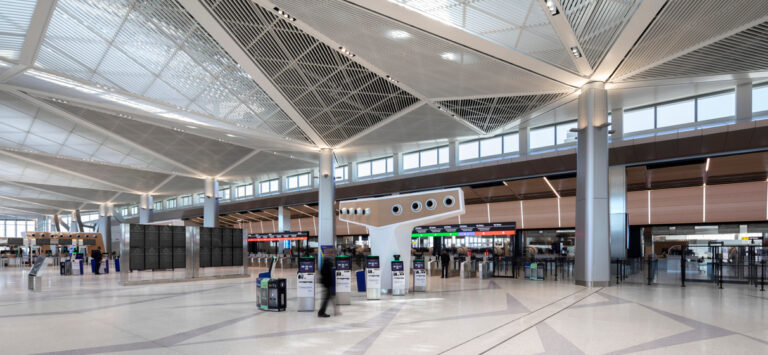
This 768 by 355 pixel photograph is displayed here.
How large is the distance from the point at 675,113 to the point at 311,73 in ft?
55.8

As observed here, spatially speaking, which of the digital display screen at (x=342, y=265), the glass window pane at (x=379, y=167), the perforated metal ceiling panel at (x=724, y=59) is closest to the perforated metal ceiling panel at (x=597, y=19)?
the perforated metal ceiling panel at (x=724, y=59)

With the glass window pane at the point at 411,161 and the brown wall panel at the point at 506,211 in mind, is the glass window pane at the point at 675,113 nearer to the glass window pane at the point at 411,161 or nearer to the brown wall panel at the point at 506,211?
the brown wall panel at the point at 506,211

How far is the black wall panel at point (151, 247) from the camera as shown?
69.5 feet

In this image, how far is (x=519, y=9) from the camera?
1269 cm

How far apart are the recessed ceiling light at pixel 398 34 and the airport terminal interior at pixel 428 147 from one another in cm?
14

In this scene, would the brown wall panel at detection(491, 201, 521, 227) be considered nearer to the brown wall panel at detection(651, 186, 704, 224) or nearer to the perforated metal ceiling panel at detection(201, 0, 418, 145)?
the brown wall panel at detection(651, 186, 704, 224)

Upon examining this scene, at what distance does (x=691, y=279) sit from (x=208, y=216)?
108 feet

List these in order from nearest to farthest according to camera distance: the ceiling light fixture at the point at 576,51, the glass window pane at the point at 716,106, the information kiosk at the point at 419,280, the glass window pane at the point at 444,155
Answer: the ceiling light fixture at the point at 576,51 < the information kiosk at the point at 419,280 < the glass window pane at the point at 716,106 < the glass window pane at the point at 444,155

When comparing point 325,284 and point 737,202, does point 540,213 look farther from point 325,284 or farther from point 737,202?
point 325,284

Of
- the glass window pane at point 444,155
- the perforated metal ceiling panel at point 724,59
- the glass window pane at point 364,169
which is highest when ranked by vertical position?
the perforated metal ceiling panel at point 724,59

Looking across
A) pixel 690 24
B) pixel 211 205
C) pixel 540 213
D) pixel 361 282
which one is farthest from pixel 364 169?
pixel 690 24

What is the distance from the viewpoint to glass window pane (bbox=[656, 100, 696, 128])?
22266mm

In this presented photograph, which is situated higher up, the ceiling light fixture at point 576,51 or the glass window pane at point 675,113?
the ceiling light fixture at point 576,51

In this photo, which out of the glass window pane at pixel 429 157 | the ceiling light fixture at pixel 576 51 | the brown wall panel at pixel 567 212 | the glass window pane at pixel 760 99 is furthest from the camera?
the glass window pane at pixel 429 157
